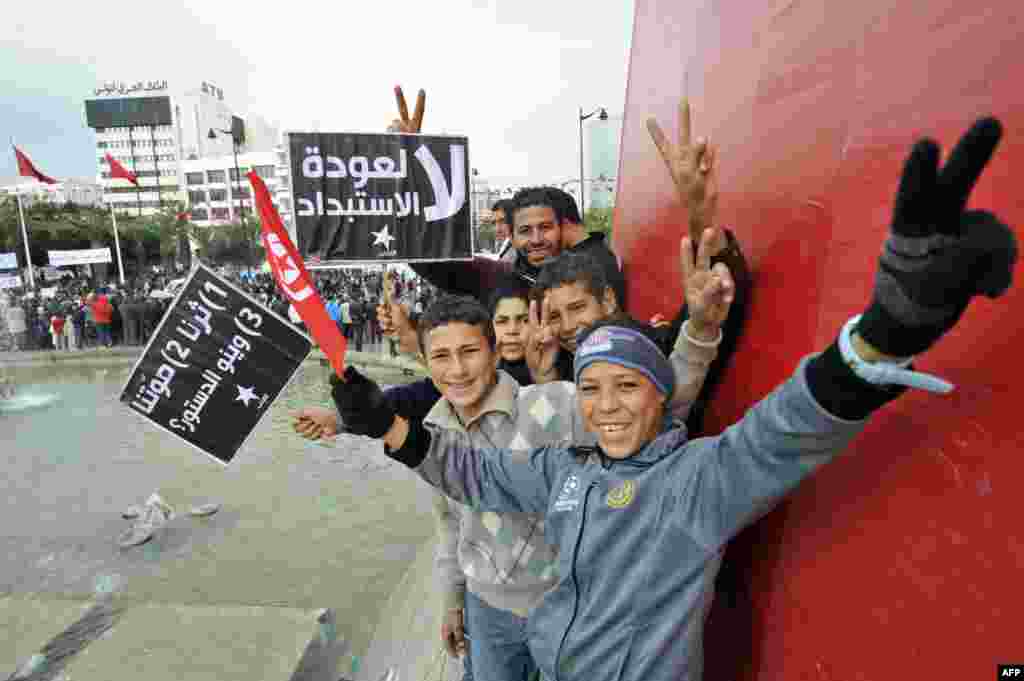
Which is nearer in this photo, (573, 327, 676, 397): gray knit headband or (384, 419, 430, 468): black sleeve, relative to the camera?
(573, 327, 676, 397): gray knit headband

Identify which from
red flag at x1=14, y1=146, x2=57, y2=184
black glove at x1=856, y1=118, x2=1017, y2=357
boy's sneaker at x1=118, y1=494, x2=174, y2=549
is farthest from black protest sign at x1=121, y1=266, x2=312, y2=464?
red flag at x1=14, y1=146, x2=57, y2=184

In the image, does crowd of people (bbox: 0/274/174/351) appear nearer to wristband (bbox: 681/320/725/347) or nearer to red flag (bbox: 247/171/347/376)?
red flag (bbox: 247/171/347/376)

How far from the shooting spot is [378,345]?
16.4 m

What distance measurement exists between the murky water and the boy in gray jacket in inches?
121

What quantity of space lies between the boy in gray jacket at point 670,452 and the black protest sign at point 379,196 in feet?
8.63

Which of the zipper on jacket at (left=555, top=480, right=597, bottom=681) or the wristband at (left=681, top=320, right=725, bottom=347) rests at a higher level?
the wristband at (left=681, top=320, right=725, bottom=347)

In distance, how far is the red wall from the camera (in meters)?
1.03

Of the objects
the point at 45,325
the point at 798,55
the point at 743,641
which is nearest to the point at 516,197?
the point at 798,55

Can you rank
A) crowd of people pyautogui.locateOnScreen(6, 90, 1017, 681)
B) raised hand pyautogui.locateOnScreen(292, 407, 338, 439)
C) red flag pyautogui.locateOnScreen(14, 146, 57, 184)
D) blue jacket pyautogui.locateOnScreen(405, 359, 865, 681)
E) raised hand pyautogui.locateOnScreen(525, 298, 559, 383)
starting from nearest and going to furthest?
crowd of people pyautogui.locateOnScreen(6, 90, 1017, 681), blue jacket pyautogui.locateOnScreen(405, 359, 865, 681), raised hand pyautogui.locateOnScreen(292, 407, 338, 439), raised hand pyautogui.locateOnScreen(525, 298, 559, 383), red flag pyautogui.locateOnScreen(14, 146, 57, 184)

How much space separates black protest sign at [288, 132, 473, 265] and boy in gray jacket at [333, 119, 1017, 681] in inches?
104

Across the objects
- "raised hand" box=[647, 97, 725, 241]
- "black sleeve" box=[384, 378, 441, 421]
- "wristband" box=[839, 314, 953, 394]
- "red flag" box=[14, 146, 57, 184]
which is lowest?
"black sleeve" box=[384, 378, 441, 421]

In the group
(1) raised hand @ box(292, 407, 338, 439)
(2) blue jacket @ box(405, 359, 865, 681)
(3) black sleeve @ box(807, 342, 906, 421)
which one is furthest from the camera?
(1) raised hand @ box(292, 407, 338, 439)

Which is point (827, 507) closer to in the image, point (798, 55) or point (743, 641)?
point (743, 641)

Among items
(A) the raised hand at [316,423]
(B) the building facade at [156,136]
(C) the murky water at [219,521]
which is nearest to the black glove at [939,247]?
(A) the raised hand at [316,423]
